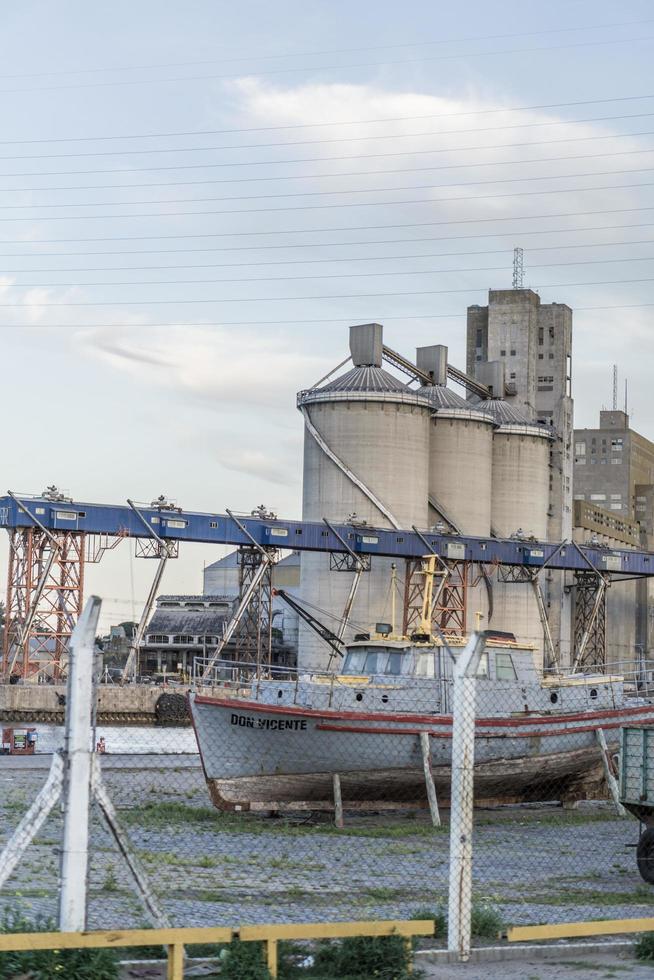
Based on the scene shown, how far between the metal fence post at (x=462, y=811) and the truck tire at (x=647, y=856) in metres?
7.54

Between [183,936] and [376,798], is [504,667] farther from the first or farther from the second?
[183,936]

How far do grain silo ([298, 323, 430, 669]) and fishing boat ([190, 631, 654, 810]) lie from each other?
62913 millimetres

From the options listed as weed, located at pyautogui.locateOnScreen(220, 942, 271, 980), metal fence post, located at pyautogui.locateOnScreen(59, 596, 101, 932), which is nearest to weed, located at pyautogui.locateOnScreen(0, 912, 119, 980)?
metal fence post, located at pyautogui.locateOnScreen(59, 596, 101, 932)

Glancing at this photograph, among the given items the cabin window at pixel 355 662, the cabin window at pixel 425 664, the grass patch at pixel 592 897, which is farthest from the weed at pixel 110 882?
the cabin window at pixel 355 662

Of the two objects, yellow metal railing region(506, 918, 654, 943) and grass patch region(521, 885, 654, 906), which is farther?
grass patch region(521, 885, 654, 906)

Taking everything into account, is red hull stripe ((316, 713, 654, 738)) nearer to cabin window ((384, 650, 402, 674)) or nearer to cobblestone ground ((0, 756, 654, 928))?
cobblestone ground ((0, 756, 654, 928))

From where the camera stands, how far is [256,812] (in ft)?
93.7

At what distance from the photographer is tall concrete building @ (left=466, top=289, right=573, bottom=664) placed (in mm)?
126750

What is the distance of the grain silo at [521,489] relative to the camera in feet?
358

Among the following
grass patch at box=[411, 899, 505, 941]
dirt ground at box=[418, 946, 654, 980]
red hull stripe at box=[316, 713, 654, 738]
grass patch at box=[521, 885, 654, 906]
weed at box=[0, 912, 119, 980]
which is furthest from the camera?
red hull stripe at box=[316, 713, 654, 738]

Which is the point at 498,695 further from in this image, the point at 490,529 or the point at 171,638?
the point at 171,638

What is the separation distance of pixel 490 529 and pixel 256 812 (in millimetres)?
81761

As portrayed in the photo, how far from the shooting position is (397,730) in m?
28.2

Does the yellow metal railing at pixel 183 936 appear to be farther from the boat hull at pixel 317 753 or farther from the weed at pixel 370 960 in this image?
the boat hull at pixel 317 753
